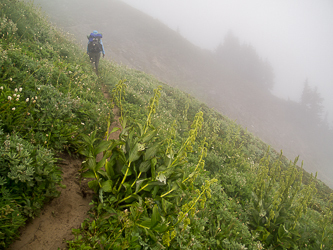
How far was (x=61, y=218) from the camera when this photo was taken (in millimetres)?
2488

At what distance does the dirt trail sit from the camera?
6.95ft

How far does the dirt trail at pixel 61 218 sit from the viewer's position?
2119 millimetres

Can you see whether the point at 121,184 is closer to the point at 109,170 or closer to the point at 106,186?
the point at 106,186

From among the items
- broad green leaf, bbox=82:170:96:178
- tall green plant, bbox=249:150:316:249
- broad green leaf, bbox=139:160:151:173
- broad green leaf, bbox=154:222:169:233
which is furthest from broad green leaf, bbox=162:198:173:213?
tall green plant, bbox=249:150:316:249

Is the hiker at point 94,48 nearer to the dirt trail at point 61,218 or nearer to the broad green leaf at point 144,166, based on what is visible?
the dirt trail at point 61,218

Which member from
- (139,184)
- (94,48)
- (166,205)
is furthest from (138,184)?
(94,48)

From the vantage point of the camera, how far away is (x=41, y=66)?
4617 millimetres

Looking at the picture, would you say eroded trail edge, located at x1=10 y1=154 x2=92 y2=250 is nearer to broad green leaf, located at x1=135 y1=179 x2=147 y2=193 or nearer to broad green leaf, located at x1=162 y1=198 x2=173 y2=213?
broad green leaf, located at x1=135 y1=179 x2=147 y2=193

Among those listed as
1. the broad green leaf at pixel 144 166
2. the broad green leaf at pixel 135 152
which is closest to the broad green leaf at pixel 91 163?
the broad green leaf at pixel 135 152

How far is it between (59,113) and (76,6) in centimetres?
6063

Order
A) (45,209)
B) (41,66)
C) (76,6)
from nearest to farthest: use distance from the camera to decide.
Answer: (45,209)
(41,66)
(76,6)

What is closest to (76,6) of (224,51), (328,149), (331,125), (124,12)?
(124,12)

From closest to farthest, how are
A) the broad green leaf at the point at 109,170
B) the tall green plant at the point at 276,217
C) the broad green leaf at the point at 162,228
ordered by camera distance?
the broad green leaf at the point at 162,228
the broad green leaf at the point at 109,170
the tall green plant at the point at 276,217

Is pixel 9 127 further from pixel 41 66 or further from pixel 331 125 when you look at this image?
pixel 331 125
